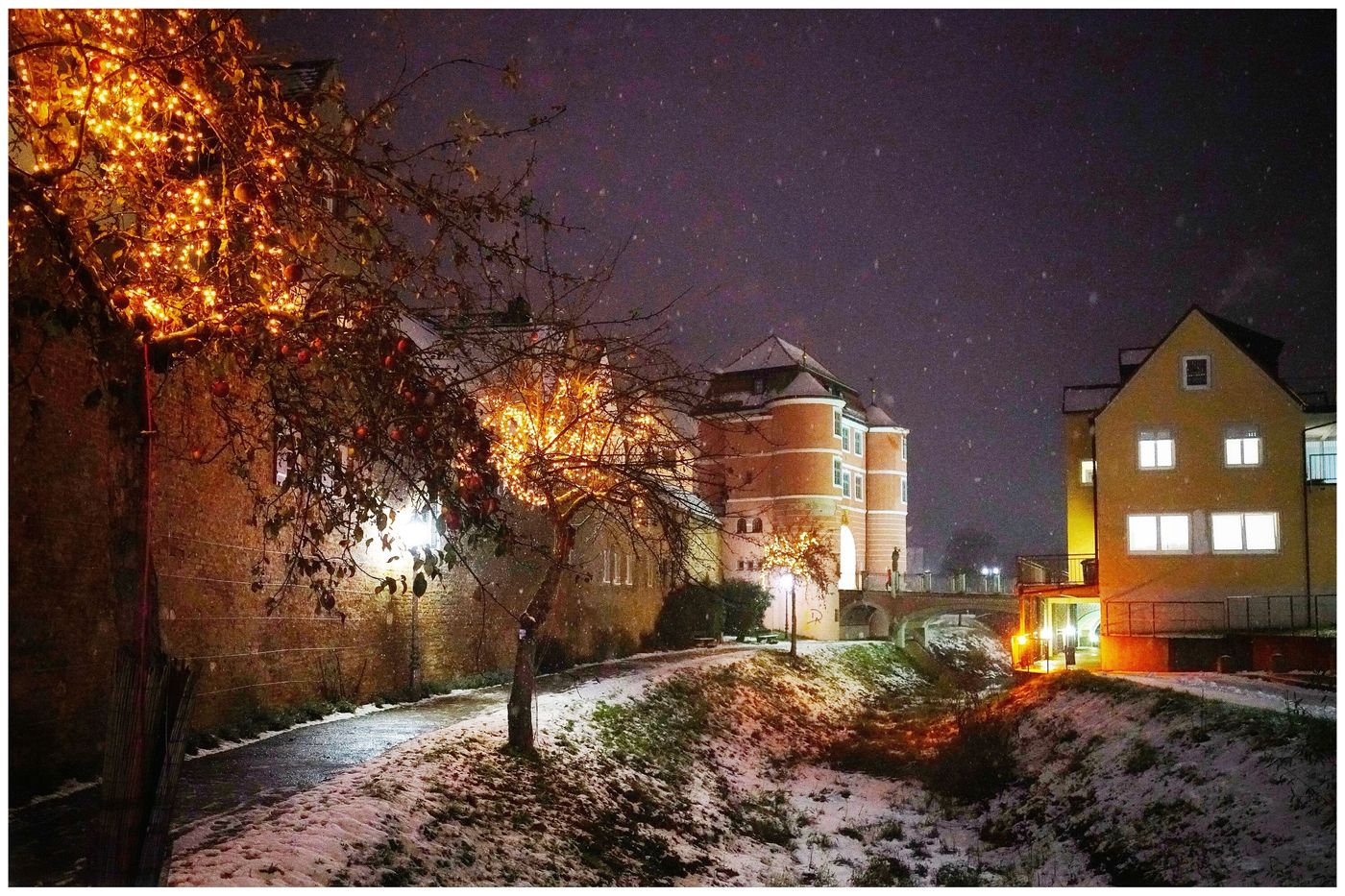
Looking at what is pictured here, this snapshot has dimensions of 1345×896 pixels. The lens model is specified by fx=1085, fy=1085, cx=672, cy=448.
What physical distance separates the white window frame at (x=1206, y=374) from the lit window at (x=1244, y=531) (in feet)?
12.2

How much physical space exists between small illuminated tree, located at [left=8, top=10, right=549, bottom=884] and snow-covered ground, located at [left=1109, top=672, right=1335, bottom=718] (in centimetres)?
1492

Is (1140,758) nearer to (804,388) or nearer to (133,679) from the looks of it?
(133,679)

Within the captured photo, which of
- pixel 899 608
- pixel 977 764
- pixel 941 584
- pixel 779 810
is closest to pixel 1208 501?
pixel 977 764

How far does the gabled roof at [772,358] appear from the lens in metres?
61.0

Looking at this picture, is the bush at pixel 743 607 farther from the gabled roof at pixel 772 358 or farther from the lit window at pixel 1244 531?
the lit window at pixel 1244 531

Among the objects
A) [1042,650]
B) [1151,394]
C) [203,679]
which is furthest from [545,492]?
[1042,650]

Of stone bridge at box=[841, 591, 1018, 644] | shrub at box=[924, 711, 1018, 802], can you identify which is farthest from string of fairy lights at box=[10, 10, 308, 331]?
stone bridge at box=[841, 591, 1018, 644]

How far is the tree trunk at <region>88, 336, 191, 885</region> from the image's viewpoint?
665 cm

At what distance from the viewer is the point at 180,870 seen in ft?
28.8

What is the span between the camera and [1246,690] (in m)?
20.5

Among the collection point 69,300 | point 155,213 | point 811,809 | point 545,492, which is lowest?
point 811,809

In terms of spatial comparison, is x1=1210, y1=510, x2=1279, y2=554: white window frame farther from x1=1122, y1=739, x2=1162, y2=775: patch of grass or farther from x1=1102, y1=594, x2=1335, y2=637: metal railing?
x1=1122, y1=739, x2=1162, y2=775: patch of grass

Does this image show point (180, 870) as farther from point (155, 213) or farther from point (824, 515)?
point (824, 515)

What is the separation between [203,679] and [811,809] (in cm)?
1093
